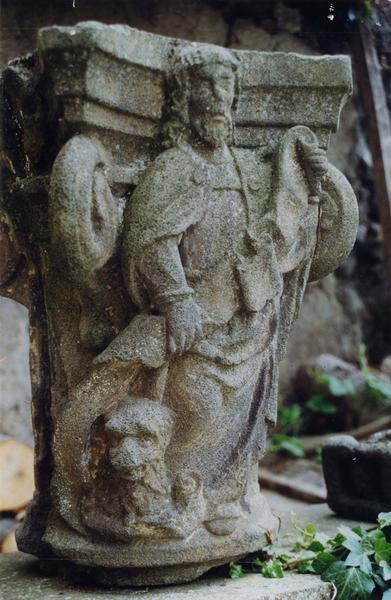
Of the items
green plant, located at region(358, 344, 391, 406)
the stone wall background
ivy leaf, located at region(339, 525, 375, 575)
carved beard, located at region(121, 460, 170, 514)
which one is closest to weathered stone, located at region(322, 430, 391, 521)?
ivy leaf, located at region(339, 525, 375, 575)

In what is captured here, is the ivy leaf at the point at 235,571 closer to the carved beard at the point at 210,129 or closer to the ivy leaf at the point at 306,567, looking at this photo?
the ivy leaf at the point at 306,567

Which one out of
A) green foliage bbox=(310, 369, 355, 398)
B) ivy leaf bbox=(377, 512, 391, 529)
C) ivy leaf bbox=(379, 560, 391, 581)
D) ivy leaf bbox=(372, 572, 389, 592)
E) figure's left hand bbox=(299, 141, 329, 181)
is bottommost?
ivy leaf bbox=(372, 572, 389, 592)

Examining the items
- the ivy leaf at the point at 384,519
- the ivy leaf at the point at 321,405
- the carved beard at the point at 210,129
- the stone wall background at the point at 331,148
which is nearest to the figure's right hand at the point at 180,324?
the carved beard at the point at 210,129

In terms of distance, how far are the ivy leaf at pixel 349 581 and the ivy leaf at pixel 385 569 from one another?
0.04m

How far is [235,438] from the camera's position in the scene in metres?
2.57

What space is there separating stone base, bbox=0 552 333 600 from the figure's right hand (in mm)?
711

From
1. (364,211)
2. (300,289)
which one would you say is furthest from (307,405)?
(300,289)

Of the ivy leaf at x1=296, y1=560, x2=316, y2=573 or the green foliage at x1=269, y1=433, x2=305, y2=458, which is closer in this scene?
the ivy leaf at x1=296, y1=560, x2=316, y2=573

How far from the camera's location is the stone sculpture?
2.34 m

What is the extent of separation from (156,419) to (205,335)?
0.92ft

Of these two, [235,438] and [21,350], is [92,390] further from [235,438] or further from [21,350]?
[21,350]

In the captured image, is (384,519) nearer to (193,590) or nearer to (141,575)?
(193,590)

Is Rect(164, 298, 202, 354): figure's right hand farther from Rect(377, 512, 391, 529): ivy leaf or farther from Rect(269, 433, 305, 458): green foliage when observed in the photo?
Rect(269, 433, 305, 458): green foliage

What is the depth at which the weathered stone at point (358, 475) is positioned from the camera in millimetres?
3328
